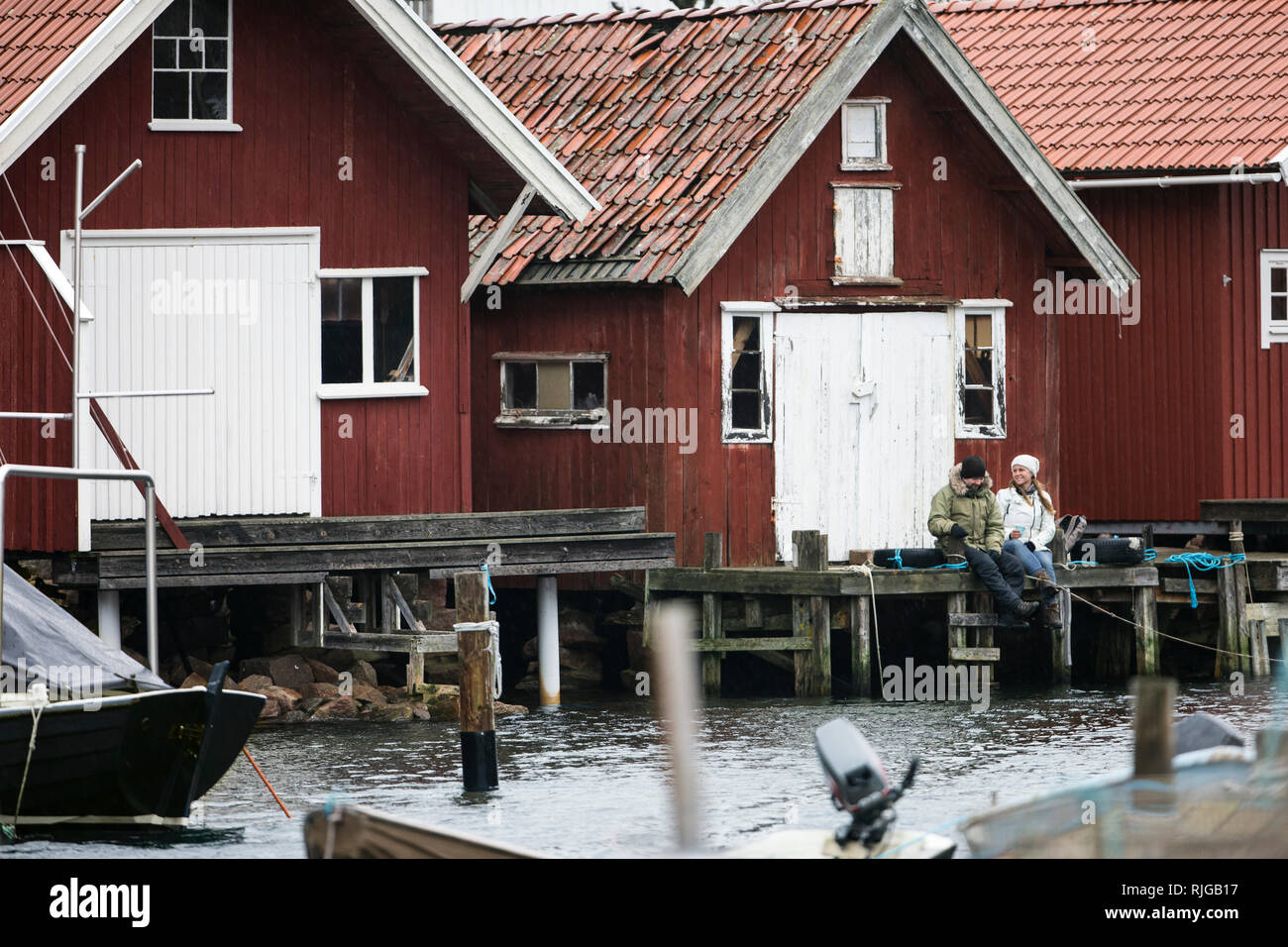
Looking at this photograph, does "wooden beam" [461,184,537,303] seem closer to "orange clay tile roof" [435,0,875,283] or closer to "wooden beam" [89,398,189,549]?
"orange clay tile roof" [435,0,875,283]

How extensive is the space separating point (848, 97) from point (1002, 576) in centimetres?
517

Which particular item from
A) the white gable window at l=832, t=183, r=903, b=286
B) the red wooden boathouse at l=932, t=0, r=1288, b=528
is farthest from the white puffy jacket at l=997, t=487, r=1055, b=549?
the red wooden boathouse at l=932, t=0, r=1288, b=528

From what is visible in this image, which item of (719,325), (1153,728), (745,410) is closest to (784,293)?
(719,325)

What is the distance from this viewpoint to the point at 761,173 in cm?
2412

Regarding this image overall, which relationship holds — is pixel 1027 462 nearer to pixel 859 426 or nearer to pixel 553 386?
pixel 859 426

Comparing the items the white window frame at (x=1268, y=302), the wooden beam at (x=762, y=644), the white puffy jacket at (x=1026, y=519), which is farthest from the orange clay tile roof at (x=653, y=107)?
the white window frame at (x=1268, y=302)

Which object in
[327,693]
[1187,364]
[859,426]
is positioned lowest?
[327,693]

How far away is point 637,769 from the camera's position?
19266mm

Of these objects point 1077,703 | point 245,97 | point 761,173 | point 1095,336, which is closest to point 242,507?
point 245,97

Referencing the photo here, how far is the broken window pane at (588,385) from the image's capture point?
2505 centimetres

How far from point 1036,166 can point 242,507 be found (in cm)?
882

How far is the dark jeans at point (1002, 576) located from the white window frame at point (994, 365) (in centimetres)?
235
